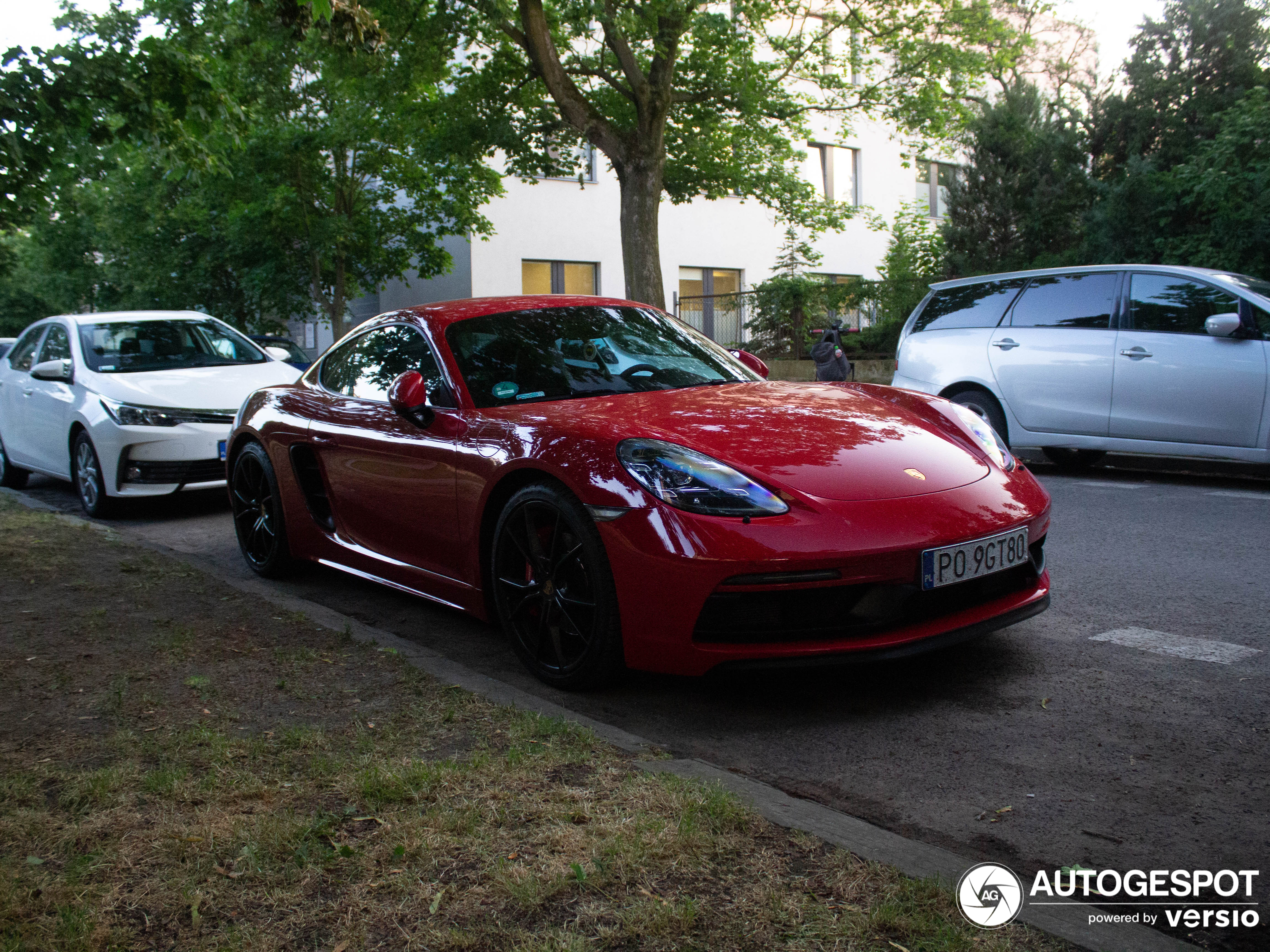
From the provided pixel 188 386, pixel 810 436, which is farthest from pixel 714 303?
pixel 810 436

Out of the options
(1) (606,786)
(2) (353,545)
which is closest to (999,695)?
(1) (606,786)

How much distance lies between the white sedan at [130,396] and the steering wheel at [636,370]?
4.03 metres

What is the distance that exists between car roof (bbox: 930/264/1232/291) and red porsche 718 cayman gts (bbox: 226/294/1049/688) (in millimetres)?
4666

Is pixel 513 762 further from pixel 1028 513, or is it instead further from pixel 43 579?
pixel 43 579

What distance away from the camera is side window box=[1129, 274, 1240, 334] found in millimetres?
8156

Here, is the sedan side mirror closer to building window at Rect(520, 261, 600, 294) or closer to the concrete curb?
the concrete curb

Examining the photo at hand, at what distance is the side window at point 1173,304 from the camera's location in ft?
26.8

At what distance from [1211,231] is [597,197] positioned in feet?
50.4

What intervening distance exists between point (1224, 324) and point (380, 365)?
227 inches

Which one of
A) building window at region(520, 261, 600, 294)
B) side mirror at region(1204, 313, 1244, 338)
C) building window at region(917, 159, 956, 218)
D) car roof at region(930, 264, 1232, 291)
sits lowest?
side mirror at region(1204, 313, 1244, 338)

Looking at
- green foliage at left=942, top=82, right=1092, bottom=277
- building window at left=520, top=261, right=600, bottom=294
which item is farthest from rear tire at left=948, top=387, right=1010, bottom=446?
building window at left=520, top=261, right=600, bottom=294

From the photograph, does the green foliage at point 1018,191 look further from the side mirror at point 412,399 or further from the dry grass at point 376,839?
the dry grass at point 376,839

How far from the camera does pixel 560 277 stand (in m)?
26.7

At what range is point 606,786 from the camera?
2.92 meters
